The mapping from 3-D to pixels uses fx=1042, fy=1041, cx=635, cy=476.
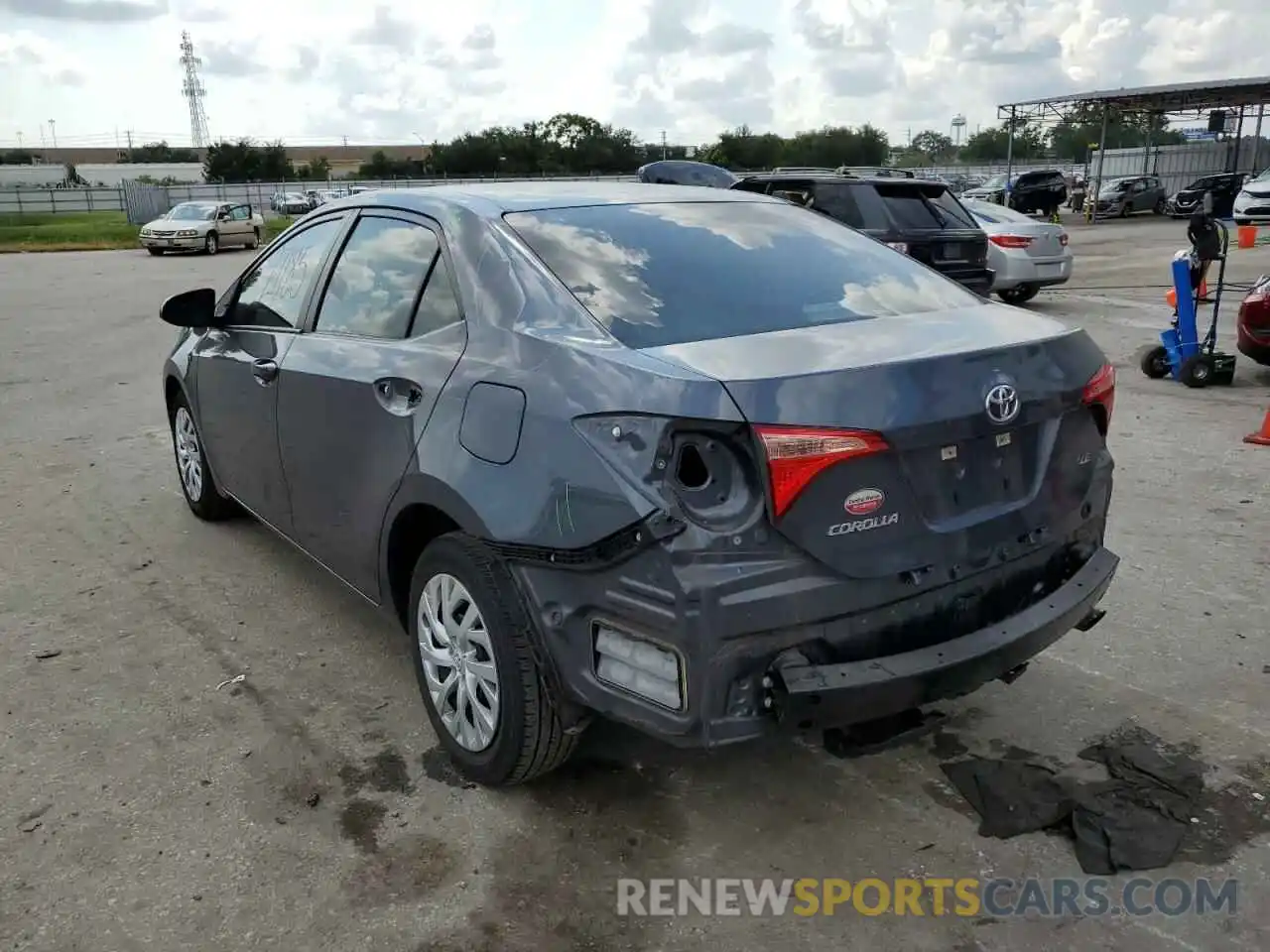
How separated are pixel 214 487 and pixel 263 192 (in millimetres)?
56856

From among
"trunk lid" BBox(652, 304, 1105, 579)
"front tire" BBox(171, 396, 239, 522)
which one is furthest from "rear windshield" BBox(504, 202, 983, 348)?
"front tire" BBox(171, 396, 239, 522)

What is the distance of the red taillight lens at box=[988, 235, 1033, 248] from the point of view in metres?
12.8

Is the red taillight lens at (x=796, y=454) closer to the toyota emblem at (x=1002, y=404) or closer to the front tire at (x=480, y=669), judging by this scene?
the toyota emblem at (x=1002, y=404)

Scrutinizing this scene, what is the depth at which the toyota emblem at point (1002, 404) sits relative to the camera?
264 centimetres

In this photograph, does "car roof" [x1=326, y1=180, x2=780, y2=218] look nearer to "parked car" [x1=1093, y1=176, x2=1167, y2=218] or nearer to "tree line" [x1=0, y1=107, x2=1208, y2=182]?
"parked car" [x1=1093, y1=176, x2=1167, y2=218]

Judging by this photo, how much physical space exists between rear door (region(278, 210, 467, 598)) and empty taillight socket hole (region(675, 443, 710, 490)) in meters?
0.92

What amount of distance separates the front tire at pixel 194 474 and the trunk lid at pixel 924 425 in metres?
3.60

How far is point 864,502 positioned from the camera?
8.09ft

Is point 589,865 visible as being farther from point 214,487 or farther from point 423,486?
point 214,487

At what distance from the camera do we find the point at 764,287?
10.3ft

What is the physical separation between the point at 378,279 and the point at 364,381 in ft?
1.41

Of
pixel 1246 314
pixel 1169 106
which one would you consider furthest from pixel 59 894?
pixel 1169 106

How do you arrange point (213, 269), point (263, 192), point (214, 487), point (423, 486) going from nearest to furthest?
1. point (423, 486)
2. point (214, 487)
3. point (213, 269)
4. point (263, 192)

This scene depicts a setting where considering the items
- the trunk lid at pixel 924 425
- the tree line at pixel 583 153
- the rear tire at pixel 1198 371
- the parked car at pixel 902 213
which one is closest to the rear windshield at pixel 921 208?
the parked car at pixel 902 213
